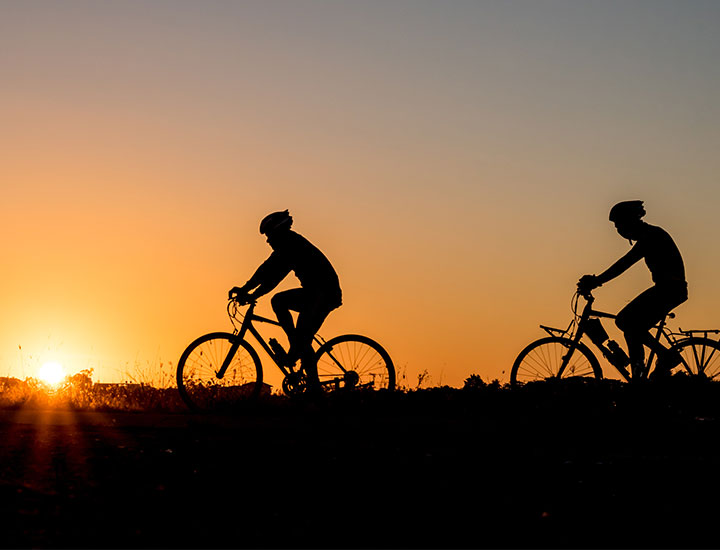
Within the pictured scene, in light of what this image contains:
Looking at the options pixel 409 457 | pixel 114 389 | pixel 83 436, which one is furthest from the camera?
pixel 114 389

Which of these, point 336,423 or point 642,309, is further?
point 642,309

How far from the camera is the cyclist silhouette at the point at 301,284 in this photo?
39.8 ft

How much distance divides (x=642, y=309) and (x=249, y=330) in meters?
4.74

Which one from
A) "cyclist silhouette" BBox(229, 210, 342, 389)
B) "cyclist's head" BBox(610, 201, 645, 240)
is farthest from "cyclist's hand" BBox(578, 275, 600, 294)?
"cyclist silhouette" BBox(229, 210, 342, 389)

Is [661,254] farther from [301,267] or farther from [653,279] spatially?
[301,267]

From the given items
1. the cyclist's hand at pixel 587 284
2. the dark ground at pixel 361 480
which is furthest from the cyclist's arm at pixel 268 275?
the cyclist's hand at pixel 587 284

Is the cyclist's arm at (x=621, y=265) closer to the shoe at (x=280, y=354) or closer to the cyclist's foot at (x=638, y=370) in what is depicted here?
the cyclist's foot at (x=638, y=370)

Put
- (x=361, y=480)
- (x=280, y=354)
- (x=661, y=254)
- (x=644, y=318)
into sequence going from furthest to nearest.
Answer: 1. (x=280, y=354)
2. (x=644, y=318)
3. (x=661, y=254)
4. (x=361, y=480)

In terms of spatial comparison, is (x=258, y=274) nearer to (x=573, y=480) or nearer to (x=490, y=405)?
(x=490, y=405)

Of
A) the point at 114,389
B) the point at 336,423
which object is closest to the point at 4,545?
the point at 336,423

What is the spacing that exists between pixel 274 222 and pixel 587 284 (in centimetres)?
388

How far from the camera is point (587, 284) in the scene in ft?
41.0

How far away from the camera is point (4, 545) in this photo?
5.39 meters

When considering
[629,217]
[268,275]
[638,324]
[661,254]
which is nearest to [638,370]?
[638,324]
